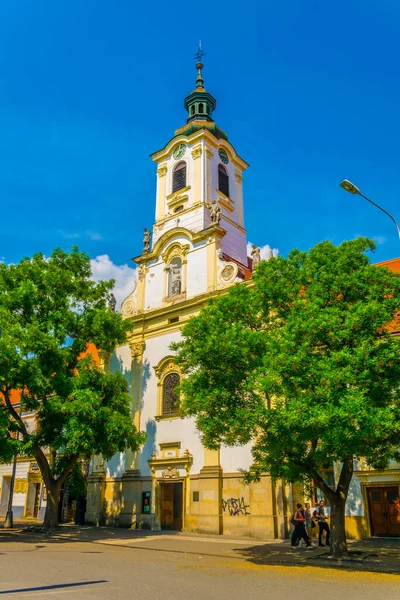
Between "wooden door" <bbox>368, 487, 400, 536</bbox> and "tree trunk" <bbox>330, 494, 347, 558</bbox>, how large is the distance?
5.70 metres

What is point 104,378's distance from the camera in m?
23.2

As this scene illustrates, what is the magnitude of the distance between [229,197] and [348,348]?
882 inches

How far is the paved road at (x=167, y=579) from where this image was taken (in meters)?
9.25

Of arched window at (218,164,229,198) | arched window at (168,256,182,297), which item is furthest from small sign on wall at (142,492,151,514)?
arched window at (218,164,229,198)

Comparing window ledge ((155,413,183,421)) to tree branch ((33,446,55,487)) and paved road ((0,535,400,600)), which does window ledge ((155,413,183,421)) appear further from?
paved road ((0,535,400,600))

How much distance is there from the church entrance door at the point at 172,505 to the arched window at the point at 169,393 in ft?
12.2

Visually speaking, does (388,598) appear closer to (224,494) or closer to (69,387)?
(224,494)

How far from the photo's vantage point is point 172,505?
2480cm

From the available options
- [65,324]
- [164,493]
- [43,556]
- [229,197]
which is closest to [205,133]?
[229,197]

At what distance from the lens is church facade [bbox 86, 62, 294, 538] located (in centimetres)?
2247

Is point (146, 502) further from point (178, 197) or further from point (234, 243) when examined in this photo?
point (178, 197)

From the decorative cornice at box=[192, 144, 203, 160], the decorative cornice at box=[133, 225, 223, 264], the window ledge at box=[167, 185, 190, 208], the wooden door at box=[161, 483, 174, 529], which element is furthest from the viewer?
the decorative cornice at box=[192, 144, 203, 160]

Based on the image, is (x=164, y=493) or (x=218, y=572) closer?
(x=218, y=572)

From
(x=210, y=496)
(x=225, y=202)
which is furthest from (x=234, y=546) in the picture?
(x=225, y=202)
